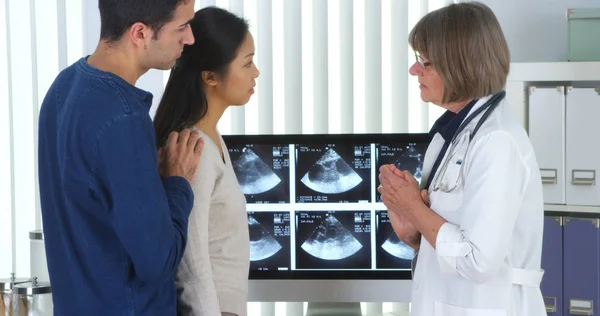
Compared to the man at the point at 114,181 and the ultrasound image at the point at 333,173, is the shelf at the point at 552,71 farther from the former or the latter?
the man at the point at 114,181

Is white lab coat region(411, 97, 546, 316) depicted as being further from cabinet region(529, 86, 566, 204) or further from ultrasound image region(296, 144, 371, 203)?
cabinet region(529, 86, 566, 204)

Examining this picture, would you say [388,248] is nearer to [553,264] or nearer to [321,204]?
[321,204]

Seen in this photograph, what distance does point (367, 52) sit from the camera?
9.05 ft

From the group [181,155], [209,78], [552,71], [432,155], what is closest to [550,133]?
[552,71]

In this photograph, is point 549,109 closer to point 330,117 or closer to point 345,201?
point 345,201

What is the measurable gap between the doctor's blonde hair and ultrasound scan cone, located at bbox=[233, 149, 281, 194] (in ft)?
2.50

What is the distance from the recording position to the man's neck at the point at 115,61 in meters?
1.31

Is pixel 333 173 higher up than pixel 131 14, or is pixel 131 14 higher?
pixel 131 14

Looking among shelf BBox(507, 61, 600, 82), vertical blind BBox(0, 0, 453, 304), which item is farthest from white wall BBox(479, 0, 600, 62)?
shelf BBox(507, 61, 600, 82)

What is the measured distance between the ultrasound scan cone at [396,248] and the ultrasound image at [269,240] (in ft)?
0.91

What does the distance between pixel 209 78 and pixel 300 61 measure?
1215 millimetres

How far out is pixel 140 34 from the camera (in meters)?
1.30

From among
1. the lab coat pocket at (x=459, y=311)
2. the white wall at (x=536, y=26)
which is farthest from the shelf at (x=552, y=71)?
the lab coat pocket at (x=459, y=311)

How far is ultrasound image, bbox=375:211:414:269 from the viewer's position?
2184mm
